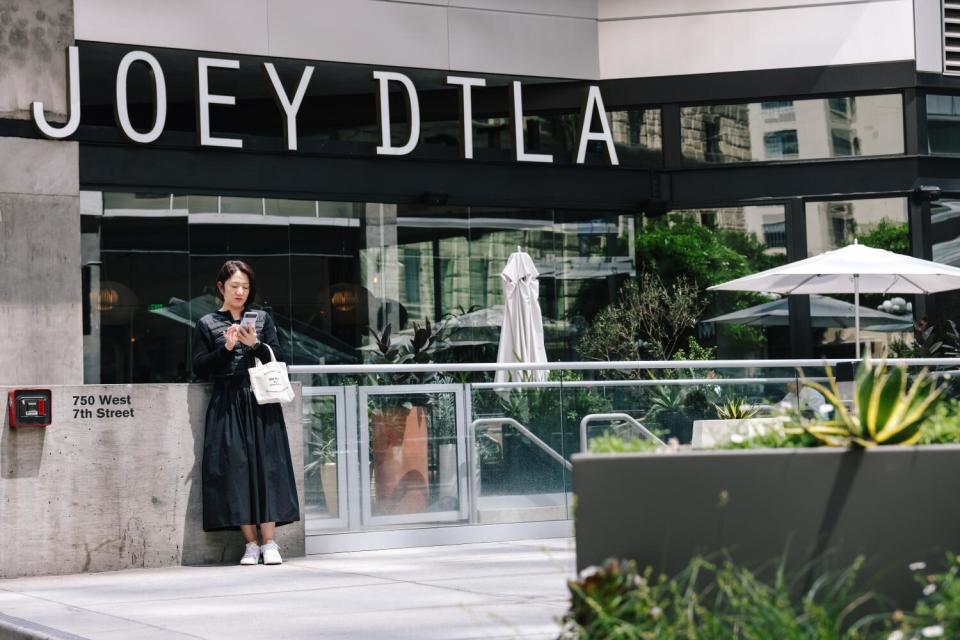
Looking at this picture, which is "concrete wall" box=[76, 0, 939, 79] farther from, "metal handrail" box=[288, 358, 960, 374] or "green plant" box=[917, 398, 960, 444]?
"green plant" box=[917, 398, 960, 444]

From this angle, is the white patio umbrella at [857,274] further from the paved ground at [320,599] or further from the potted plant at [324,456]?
the potted plant at [324,456]

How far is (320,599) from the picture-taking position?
743cm

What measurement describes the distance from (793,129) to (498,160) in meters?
4.39

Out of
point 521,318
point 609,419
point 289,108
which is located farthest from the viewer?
point 289,108

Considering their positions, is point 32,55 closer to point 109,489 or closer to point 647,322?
point 647,322

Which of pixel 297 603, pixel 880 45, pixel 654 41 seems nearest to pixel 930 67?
pixel 880 45

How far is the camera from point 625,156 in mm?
20516

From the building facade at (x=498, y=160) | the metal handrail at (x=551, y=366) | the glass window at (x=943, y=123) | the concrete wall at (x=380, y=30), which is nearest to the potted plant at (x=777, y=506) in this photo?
the metal handrail at (x=551, y=366)

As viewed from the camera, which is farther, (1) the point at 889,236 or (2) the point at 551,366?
(1) the point at 889,236

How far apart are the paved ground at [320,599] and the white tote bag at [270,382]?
1159mm

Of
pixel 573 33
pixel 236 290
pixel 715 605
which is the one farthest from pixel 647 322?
pixel 715 605

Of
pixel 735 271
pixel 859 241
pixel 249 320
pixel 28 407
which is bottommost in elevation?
pixel 28 407

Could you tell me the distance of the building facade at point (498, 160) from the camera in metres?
18.7

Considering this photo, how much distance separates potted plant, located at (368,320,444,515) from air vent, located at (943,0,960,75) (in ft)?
39.8
